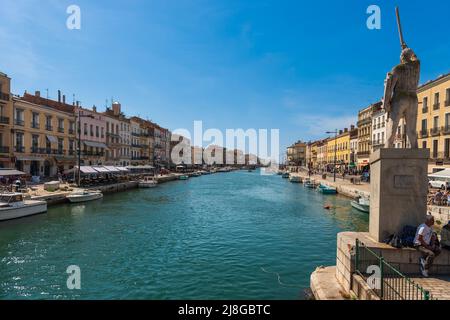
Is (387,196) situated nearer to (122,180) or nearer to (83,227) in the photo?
(83,227)

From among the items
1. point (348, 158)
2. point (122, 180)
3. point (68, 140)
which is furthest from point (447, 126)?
point (68, 140)

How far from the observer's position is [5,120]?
38.4 m

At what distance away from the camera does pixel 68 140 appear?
52406 millimetres

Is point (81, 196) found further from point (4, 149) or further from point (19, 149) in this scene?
point (19, 149)

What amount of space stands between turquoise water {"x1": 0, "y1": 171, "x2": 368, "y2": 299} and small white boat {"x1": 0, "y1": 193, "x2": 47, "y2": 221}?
2.48 feet

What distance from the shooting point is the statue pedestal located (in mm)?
8180

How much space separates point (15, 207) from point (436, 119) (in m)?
53.2

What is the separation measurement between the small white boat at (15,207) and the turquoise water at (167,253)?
754 millimetres

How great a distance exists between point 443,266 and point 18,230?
24.7 m

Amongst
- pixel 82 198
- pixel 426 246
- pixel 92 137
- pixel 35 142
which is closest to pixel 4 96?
pixel 35 142

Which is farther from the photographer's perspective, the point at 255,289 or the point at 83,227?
the point at 83,227
